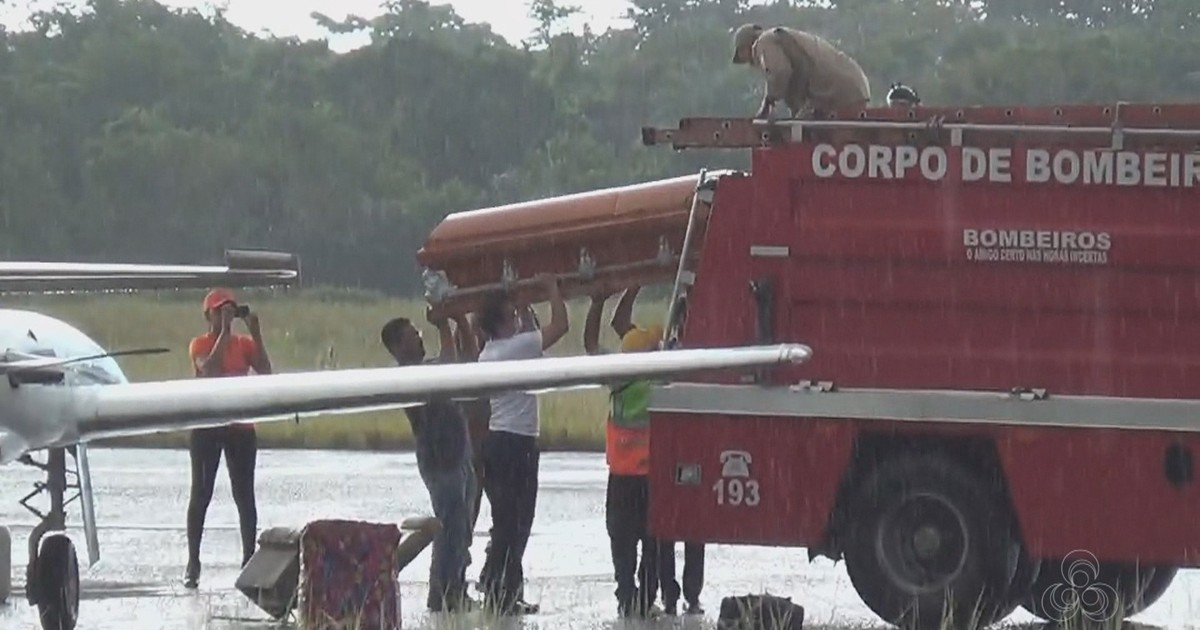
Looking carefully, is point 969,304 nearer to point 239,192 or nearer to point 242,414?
point 242,414

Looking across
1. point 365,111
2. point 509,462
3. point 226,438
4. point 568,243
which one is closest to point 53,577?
point 509,462

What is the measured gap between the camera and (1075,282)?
11.0 metres

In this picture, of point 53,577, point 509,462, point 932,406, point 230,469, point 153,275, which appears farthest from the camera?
point 230,469

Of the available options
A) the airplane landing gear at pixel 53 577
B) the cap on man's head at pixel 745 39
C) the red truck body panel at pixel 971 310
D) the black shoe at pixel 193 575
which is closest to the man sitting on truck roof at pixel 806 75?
the cap on man's head at pixel 745 39

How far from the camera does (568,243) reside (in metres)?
13.0

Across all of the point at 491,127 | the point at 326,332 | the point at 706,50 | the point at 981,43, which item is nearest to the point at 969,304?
the point at 326,332

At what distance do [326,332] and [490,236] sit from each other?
2121 cm

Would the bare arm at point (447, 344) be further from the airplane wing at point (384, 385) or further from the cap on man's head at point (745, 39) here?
the airplane wing at point (384, 385)

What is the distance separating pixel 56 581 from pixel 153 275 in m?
1.84

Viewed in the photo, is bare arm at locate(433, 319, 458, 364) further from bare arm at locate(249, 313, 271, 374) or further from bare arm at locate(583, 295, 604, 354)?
bare arm at locate(249, 313, 271, 374)

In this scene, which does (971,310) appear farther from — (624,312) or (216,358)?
(216,358)

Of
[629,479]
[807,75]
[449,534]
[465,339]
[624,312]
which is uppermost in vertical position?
[807,75]

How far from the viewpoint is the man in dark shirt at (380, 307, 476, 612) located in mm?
11992

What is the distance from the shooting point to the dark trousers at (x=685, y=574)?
1266 centimetres
